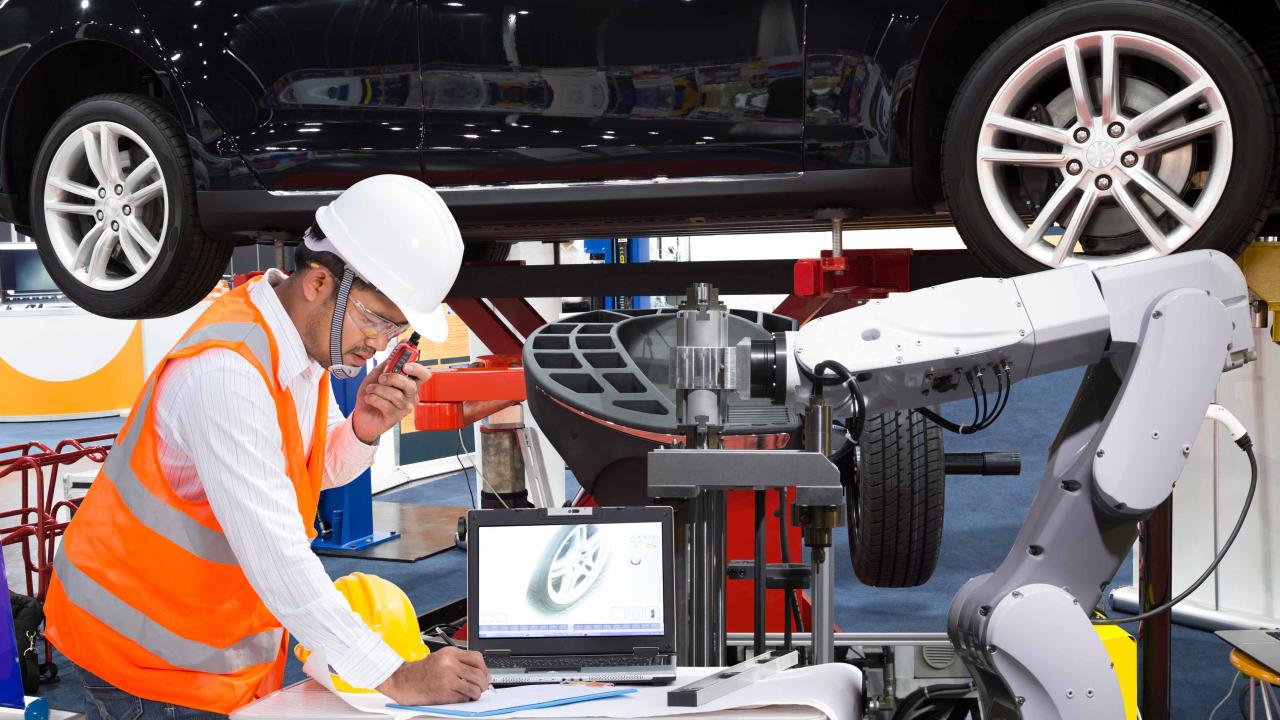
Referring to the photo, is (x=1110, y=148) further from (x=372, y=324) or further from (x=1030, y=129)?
(x=372, y=324)

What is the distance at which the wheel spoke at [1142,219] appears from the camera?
242 cm

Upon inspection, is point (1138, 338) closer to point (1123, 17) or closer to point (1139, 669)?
point (1123, 17)

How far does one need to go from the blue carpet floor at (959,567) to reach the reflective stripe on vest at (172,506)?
2588 mm

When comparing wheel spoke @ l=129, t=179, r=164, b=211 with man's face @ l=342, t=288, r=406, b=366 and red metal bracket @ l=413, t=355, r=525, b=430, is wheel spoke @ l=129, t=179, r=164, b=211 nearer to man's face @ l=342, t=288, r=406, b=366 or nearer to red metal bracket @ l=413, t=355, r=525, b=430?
red metal bracket @ l=413, t=355, r=525, b=430

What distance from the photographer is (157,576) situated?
5.58 feet

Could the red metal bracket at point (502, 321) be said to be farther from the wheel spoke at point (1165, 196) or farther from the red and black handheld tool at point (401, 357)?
the wheel spoke at point (1165, 196)

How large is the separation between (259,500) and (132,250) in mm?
2182

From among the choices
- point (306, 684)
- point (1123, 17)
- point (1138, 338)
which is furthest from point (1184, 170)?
point (306, 684)

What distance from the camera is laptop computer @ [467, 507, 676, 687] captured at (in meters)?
1.79

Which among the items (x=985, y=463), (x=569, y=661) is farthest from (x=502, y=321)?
(x=569, y=661)

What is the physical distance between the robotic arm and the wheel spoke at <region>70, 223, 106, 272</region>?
2640mm

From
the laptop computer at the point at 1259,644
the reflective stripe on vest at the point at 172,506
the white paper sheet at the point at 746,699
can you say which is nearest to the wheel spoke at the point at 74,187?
the reflective stripe on vest at the point at 172,506

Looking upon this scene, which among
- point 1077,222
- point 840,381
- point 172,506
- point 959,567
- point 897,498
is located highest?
point 1077,222

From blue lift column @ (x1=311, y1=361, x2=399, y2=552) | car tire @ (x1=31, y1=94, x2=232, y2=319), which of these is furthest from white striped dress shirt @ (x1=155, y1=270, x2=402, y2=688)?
blue lift column @ (x1=311, y1=361, x2=399, y2=552)
